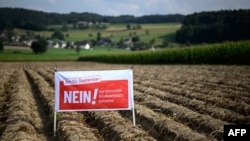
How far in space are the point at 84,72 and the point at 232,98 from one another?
6026 millimetres

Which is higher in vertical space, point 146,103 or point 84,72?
point 84,72

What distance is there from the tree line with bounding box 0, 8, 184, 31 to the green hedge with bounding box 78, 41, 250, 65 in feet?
136

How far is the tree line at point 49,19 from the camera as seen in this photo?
9838 cm

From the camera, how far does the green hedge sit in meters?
33.6

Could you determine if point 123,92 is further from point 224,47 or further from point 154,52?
point 154,52

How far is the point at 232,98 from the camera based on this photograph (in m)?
12.5

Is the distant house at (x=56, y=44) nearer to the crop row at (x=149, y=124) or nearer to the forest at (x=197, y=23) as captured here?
the forest at (x=197, y=23)

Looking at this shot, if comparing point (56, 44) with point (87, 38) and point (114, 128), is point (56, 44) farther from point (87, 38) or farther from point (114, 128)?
point (114, 128)

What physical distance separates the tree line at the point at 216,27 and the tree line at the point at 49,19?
4352 cm

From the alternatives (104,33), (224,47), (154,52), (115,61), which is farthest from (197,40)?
(104,33)

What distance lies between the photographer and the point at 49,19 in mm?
152500

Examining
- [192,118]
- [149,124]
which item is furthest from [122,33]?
[192,118]

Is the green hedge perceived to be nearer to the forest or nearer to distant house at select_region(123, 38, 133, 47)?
the forest

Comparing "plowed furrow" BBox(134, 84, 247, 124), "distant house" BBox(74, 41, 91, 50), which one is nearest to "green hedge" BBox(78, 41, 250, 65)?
"plowed furrow" BBox(134, 84, 247, 124)
